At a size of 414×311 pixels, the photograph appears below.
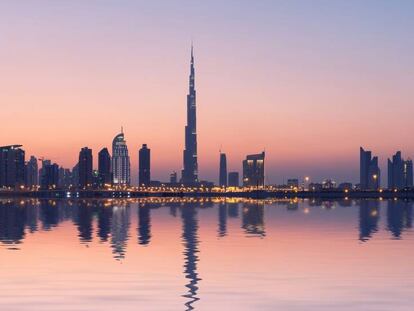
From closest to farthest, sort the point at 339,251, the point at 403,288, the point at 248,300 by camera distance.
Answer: the point at 248,300 → the point at 403,288 → the point at 339,251

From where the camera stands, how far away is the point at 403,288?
109 feet

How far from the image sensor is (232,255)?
4825 centimetres

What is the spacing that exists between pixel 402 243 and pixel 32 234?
31704mm

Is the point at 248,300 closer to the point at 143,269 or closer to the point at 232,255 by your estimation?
the point at 143,269

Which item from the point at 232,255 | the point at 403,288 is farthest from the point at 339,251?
the point at 403,288

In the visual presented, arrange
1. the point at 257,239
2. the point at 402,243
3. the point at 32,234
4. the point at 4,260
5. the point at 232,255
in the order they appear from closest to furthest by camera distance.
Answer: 1. the point at 4,260
2. the point at 232,255
3. the point at 402,243
4. the point at 257,239
5. the point at 32,234

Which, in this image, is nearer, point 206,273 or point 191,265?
point 206,273

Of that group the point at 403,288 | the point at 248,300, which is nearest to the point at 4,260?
the point at 248,300

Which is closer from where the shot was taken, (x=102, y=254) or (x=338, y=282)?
(x=338, y=282)

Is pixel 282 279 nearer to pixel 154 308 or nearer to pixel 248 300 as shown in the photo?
pixel 248 300

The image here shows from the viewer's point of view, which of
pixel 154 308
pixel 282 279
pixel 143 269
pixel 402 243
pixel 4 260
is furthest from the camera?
pixel 402 243

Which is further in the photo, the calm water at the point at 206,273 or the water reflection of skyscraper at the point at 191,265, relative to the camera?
the water reflection of skyscraper at the point at 191,265

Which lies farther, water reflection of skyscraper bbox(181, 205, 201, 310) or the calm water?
water reflection of skyscraper bbox(181, 205, 201, 310)

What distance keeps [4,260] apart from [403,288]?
73.2 ft
